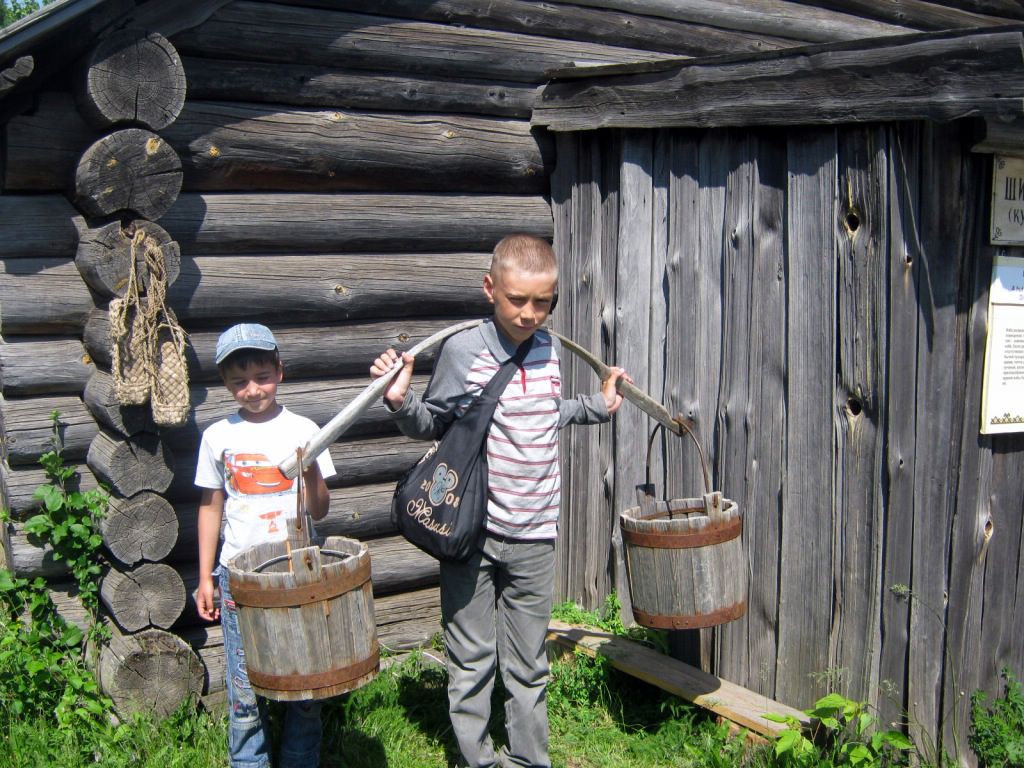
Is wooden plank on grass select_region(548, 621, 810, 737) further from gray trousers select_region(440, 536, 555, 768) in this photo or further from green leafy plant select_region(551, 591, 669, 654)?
gray trousers select_region(440, 536, 555, 768)

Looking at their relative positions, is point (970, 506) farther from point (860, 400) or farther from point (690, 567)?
point (690, 567)

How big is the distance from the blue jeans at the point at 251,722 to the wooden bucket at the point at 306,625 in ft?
1.50

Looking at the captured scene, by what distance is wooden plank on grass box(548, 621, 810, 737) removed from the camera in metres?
4.05

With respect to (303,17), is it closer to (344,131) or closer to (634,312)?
(344,131)

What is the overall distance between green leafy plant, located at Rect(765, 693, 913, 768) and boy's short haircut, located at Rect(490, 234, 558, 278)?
1.89 metres

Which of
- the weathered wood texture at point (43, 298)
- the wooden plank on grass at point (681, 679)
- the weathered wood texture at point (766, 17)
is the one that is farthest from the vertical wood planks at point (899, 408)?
the weathered wood texture at point (43, 298)

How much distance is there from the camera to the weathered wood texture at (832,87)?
130 inches

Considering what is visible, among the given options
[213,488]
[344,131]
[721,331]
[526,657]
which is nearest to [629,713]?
[526,657]

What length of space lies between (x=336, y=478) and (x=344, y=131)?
5.35ft

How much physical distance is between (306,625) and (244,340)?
3.40ft

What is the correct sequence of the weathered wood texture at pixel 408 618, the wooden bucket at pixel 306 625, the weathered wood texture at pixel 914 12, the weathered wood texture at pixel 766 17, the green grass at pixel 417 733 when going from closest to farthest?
the wooden bucket at pixel 306 625, the green grass at pixel 417 733, the weathered wood texture at pixel 408 618, the weathered wood texture at pixel 766 17, the weathered wood texture at pixel 914 12

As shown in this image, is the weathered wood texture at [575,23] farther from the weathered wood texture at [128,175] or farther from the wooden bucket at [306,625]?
the wooden bucket at [306,625]

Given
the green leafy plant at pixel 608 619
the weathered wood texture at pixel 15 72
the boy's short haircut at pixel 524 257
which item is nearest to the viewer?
the boy's short haircut at pixel 524 257

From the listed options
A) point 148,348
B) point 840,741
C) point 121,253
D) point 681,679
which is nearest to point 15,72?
point 121,253
